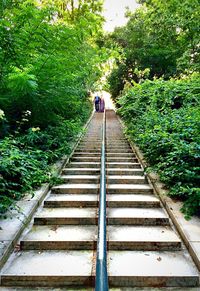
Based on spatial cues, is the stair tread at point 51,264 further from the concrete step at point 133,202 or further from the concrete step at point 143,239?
the concrete step at point 133,202

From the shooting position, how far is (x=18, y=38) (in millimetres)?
5508

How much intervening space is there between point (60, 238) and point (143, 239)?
103 cm

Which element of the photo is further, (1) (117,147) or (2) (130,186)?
(1) (117,147)

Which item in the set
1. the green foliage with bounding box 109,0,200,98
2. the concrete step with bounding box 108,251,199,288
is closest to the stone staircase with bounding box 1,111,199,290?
the concrete step with bounding box 108,251,199,288

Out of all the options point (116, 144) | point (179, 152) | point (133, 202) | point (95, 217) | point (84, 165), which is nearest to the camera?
point (95, 217)

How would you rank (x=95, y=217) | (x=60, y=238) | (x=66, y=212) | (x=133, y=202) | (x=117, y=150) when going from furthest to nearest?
(x=117, y=150) < (x=133, y=202) < (x=66, y=212) < (x=95, y=217) < (x=60, y=238)

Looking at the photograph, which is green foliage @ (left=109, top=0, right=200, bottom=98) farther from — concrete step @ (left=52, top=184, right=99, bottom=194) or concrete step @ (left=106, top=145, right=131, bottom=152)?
concrete step @ (left=52, top=184, right=99, bottom=194)

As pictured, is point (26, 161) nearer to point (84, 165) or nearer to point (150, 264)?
point (84, 165)

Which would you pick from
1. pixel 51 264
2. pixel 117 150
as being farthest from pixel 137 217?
pixel 117 150

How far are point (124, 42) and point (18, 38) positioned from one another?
2280 cm

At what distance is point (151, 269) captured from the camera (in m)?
2.88

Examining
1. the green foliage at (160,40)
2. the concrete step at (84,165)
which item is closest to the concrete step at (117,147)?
the concrete step at (84,165)

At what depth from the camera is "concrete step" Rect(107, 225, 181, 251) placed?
11.0ft

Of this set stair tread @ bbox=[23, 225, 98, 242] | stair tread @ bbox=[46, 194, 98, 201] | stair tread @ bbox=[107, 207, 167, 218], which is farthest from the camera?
stair tread @ bbox=[46, 194, 98, 201]
